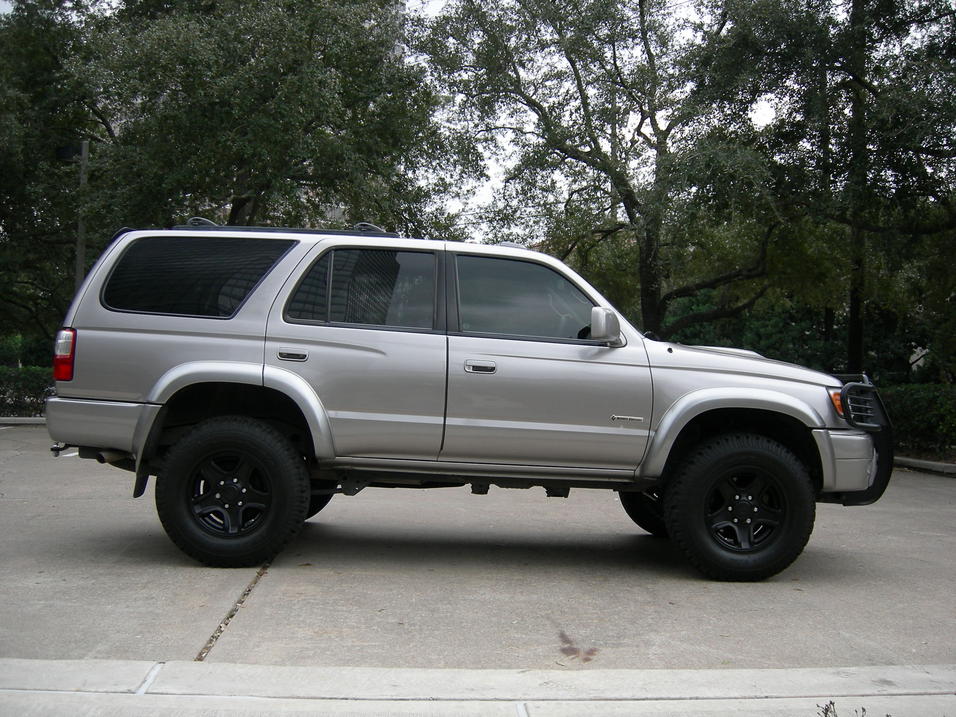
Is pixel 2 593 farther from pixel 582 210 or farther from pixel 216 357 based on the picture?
pixel 582 210

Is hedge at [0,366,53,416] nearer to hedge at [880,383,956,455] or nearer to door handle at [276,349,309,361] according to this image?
hedge at [880,383,956,455]

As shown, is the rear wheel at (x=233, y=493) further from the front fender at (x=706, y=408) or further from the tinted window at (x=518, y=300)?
the front fender at (x=706, y=408)

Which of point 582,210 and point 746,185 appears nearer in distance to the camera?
point 746,185

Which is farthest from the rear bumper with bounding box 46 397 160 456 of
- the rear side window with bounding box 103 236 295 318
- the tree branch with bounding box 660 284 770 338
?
the tree branch with bounding box 660 284 770 338

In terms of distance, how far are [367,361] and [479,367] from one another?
690 mm

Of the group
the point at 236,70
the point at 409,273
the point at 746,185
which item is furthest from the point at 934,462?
the point at 236,70

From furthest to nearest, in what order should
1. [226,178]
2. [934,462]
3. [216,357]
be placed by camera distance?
[226,178] < [934,462] < [216,357]

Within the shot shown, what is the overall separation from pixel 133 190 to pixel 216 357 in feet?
45.8

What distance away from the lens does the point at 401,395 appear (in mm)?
6215

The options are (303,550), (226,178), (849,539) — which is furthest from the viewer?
(226,178)

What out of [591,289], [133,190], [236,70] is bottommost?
[591,289]

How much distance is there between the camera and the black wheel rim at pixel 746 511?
20.8ft

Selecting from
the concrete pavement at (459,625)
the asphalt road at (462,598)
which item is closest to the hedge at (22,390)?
the asphalt road at (462,598)

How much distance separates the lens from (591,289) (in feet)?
21.6
